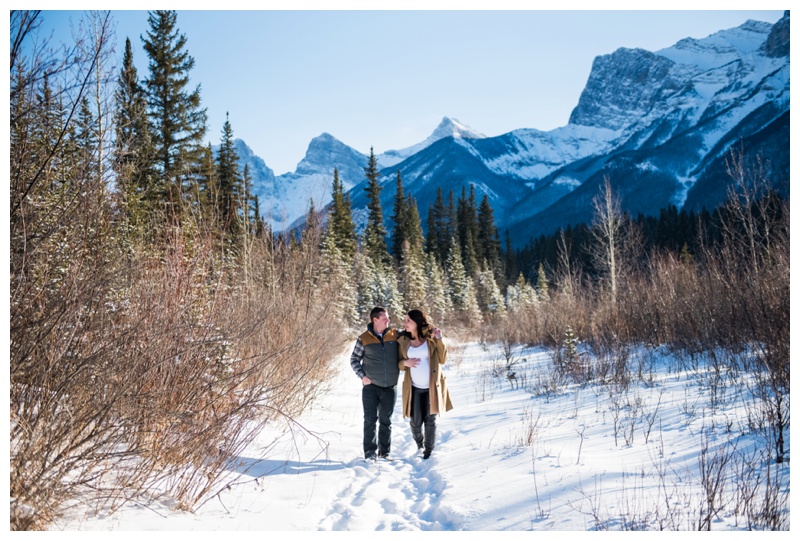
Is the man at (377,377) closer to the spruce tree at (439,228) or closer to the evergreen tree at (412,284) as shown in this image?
the evergreen tree at (412,284)

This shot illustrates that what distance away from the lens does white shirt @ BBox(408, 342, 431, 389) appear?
503 cm

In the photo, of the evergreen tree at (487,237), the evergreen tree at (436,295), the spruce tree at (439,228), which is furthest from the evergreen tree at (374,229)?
the evergreen tree at (487,237)

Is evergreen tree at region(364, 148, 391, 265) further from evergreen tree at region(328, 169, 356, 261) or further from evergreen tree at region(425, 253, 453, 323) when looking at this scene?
evergreen tree at region(425, 253, 453, 323)

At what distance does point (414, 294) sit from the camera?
1323 inches

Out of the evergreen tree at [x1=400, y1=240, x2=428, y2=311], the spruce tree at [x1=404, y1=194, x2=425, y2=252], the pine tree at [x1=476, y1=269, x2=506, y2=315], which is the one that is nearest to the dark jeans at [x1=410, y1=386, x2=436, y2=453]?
the evergreen tree at [x1=400, y1=240, x2=428, y2=311]

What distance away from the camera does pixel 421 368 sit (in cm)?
504

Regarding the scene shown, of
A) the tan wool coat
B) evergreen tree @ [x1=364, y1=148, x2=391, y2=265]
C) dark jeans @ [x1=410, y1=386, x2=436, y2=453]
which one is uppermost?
evergreen tree @ [x1=364, y1=148, x2=391, y2=265]

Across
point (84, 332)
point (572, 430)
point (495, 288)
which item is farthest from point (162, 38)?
point (495, 288)

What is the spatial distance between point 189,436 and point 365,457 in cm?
211

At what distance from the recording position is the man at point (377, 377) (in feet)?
16.4

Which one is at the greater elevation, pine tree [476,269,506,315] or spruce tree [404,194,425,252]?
spruce tree [404,194,425,252]

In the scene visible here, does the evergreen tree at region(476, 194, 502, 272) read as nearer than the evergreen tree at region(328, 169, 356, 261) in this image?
No

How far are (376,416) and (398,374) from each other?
546 mm

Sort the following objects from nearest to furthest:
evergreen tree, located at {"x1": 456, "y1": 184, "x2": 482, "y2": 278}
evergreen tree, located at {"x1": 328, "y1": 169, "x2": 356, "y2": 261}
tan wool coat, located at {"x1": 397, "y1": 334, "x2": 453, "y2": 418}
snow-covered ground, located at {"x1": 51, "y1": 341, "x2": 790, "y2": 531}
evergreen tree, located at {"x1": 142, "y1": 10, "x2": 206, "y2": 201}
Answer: snow-covered ground, located at {"x1": 51, "y1": 341, "x2": 790, "y2": 531}
tan wool coat, located at {"x1": 397, "y1": 334, "x2": 453, "y2": 418}
evergreen tree, located at {"x1": 142, "y1": 10, "x2": 206, "y2": 201}
evergreen tree, located at {"x1": 328, "y1": 169, "x2": 356, "y2": 261}
evergreen tree, located at {"x1": 456, "y1": 184, "x2": 482, "y2": 278}
